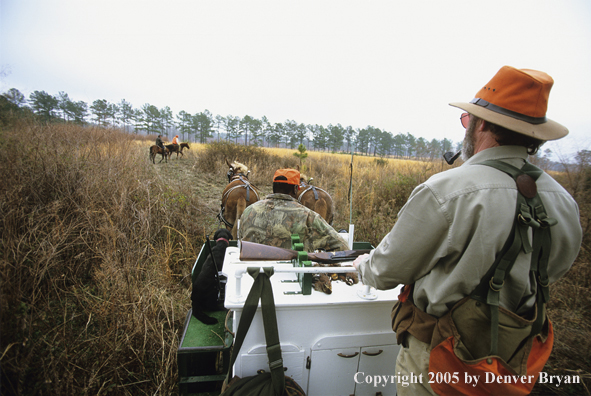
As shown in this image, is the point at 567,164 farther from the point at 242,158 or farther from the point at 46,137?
the point at 242,158

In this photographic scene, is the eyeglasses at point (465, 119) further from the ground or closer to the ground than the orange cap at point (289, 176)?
further from the ground

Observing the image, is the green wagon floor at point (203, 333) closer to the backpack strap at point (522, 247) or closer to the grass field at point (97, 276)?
the grass field at point (97, 276)

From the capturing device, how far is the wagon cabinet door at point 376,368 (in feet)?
6.47

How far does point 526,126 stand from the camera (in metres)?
1.25

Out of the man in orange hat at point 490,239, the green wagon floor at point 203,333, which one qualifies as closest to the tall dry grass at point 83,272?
the green wagon floor at point 203,333

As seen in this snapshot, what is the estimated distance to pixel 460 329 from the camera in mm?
1245

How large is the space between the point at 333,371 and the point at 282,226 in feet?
5.71

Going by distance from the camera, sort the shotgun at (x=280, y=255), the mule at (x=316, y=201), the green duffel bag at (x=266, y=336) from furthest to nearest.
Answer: the mule at (x=316, y=201), the shotgun at (x=280, y=255), the green duffel bag at (x=266, y=336)

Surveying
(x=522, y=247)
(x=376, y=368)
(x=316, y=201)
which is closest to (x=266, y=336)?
(x=376, y=368)

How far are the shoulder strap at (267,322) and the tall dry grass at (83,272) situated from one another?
4.89 feet

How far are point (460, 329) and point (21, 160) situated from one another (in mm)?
6477

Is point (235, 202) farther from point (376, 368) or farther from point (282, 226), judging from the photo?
point (376, 368)

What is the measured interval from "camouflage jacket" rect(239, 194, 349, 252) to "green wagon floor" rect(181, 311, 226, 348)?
103 cm

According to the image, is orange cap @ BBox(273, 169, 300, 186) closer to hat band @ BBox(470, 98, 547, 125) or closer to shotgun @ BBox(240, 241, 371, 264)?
shotgun @ BBox(240, 241, 371, 264)
